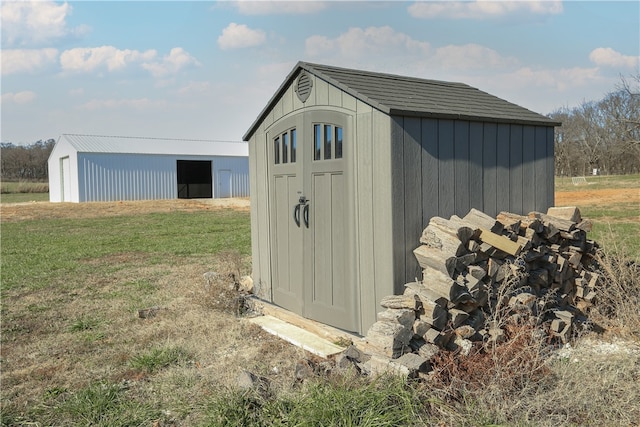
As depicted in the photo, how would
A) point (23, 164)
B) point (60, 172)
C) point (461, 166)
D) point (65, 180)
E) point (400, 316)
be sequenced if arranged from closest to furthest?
point (400, 316) < point (461, 166) < point (65, 180) < point (60, 172) < point (23, 164)

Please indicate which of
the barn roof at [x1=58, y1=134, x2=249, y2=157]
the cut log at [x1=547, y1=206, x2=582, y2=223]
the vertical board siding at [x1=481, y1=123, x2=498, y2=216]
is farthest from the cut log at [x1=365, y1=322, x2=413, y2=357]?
the barn roof at [x1=58, y1=134, x2=249, y2=157]

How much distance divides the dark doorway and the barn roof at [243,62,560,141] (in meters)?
30.3

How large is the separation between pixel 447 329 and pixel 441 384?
0.70 metres

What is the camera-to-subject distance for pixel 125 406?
12.2ft

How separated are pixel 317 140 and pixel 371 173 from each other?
92 cm

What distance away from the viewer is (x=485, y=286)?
4234mm

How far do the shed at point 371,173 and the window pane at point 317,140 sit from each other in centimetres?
2

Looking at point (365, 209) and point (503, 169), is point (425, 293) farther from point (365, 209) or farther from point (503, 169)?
point (503, 169)

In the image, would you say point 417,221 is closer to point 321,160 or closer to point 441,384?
point 321,160

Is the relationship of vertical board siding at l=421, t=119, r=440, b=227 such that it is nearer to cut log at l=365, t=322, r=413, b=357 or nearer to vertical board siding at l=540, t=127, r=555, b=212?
cut log at l=365, t=322, r=413, b=357

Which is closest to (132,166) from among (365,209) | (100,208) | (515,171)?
(100,208)

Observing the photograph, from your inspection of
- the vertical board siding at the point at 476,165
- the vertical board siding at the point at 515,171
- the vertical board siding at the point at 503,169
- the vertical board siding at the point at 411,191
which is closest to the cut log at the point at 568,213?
the vertical board siding at the point at 515,171

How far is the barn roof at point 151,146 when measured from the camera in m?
28.3

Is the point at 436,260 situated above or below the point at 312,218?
below
